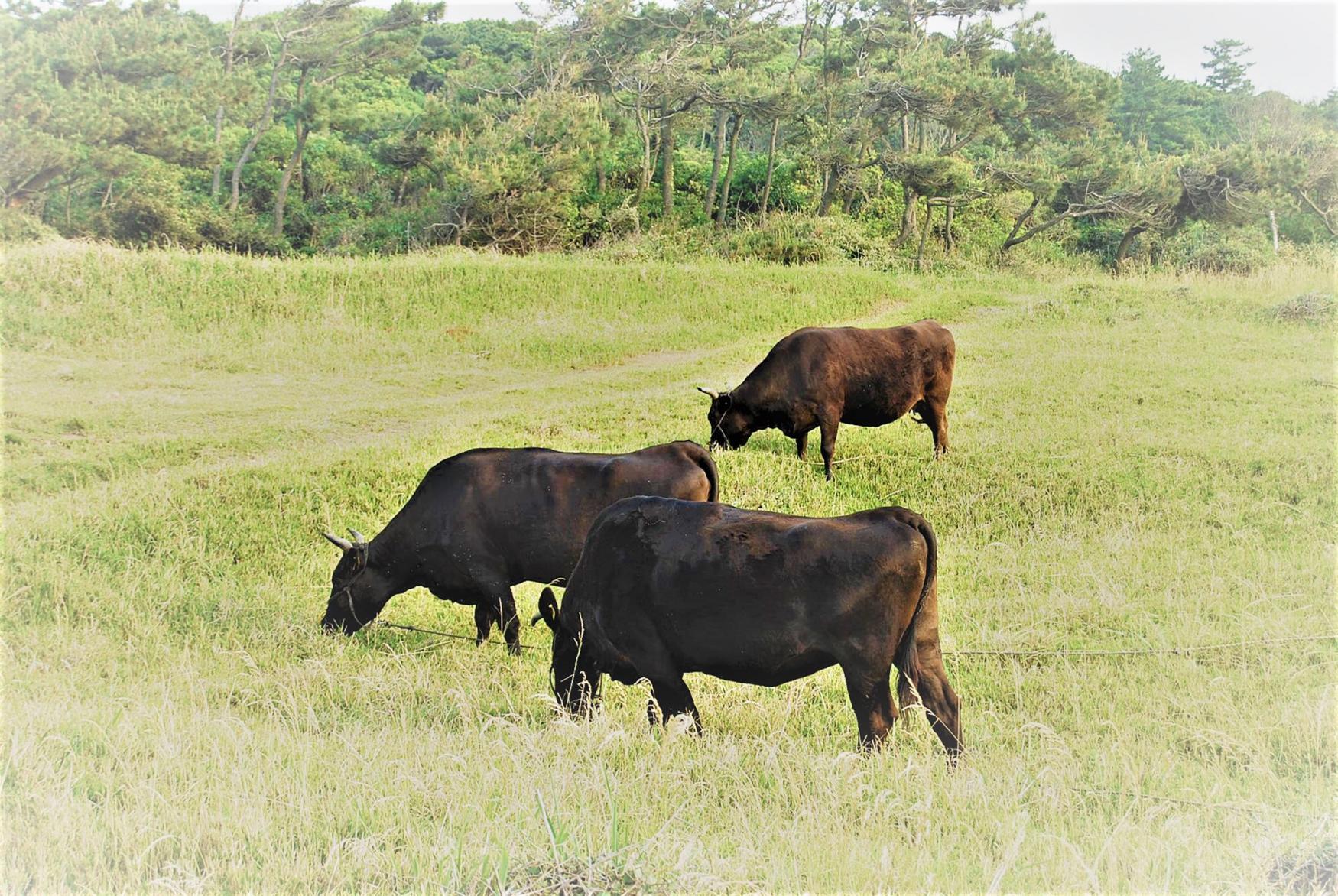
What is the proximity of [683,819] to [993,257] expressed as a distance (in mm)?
18370

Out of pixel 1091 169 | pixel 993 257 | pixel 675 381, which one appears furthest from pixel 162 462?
pixel 1091 169

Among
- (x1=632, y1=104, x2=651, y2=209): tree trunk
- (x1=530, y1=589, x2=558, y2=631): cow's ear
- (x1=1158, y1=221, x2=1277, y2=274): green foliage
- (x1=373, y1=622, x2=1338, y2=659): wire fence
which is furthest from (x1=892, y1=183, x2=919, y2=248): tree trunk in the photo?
(x1=530, y1=589, x2=558, y2=631): cow's ear

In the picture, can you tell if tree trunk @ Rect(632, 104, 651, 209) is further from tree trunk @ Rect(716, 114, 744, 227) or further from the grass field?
the grass field

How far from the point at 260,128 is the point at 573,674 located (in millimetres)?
20423

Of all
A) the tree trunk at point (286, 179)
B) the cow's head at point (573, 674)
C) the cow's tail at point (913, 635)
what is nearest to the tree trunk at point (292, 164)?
the tree trunk at point (286, 179)

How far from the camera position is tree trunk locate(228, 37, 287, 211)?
876 inches

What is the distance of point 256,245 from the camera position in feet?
71.1

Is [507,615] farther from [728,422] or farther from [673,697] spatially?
[728,422]

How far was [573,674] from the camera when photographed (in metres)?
5.70

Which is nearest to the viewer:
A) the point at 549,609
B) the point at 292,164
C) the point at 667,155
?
the point at 549,609

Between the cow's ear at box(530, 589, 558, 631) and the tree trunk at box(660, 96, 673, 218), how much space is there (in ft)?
59.9

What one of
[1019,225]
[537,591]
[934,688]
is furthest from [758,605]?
[1019,225]

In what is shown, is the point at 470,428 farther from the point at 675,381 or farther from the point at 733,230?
the point at 733,230

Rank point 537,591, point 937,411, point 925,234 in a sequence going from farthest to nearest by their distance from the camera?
point 925,234 < point 937,411 < point 537,591
